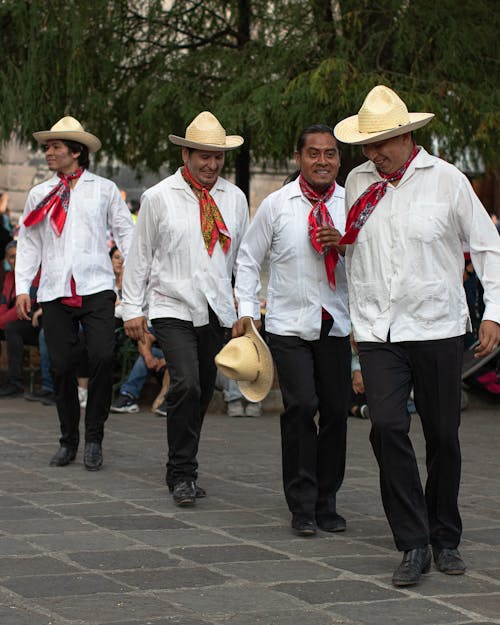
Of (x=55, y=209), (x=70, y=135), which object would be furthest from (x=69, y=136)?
(x=55, y=209)

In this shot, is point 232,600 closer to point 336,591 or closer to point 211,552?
point 336,591

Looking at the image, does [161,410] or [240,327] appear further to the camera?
[161,410]

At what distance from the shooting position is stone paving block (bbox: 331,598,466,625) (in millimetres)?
5344

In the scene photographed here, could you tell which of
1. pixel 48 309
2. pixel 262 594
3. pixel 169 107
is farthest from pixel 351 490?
pixel 169 107

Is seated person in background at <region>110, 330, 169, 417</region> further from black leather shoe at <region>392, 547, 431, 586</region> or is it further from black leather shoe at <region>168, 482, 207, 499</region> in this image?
black leather shoe at <region>392, 547, 431, 586</region>

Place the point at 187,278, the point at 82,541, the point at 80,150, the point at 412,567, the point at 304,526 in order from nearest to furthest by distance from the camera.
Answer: the point at 412,567
the point at 82,541
the point at 304,526
the point at 187,278
the point at 80,150

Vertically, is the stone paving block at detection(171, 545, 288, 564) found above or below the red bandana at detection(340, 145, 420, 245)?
below

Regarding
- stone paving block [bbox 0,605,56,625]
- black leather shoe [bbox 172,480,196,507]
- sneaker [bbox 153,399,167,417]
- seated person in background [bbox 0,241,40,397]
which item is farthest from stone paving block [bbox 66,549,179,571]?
seated person in background [bbox 0,241,40,397]

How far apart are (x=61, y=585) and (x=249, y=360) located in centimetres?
179

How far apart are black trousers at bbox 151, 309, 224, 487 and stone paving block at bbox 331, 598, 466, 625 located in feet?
8.02

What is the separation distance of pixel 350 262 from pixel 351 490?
7.41 ft

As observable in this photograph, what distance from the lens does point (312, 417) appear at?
23.2 feet

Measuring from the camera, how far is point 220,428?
11508mm

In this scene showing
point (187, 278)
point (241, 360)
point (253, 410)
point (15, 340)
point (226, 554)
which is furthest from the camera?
point (15, 340)
